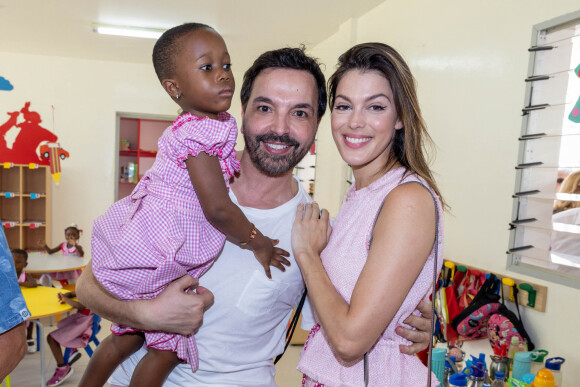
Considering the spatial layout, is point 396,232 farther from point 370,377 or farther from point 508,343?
point 508,343

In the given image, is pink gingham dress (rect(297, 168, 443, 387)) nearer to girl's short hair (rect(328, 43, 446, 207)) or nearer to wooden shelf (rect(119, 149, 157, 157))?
girl's short hair (rect(328, 43, 446, 207))

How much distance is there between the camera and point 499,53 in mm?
2777

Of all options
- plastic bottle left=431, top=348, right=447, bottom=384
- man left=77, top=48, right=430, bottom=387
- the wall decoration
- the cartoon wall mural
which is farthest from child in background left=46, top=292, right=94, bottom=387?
the wall decoration

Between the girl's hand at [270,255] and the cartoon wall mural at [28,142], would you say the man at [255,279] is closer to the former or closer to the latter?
the girl's hand at [270,255]

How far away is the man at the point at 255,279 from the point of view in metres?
1.43

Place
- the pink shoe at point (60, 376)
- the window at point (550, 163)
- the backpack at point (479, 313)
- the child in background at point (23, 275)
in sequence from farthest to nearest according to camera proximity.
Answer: the child in background at point (23, 275) → the pink shoe at point (60, 376) → the backpack at point (479, 313) → the window at point (550, 163)

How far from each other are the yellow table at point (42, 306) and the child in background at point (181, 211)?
8.05 ft

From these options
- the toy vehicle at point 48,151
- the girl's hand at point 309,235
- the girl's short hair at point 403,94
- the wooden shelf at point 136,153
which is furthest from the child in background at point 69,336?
the wooden shelf at point 136,153

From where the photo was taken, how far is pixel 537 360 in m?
2.24

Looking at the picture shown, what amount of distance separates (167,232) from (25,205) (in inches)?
265

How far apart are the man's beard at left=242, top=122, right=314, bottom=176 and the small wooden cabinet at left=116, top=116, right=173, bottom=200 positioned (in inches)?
286

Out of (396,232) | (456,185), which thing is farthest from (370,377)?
(456,185)

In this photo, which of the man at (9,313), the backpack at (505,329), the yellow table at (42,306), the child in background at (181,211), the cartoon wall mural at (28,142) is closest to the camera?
the man at (9,313)

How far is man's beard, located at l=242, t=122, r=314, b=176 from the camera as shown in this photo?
5.34 feet
